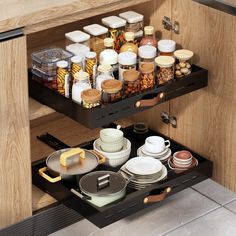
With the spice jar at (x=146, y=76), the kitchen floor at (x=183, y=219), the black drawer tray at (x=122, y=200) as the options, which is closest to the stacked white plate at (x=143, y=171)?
the black drawer tray at (x=122, y=200)

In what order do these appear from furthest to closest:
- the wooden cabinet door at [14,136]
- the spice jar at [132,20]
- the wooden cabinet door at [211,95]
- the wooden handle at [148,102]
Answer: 1. the spice jar at [132,20]
2. the wooden cabinet door at [211,95]
3. the wooden handle at [148,102]
4. the wooden cabinet door at [14,136]

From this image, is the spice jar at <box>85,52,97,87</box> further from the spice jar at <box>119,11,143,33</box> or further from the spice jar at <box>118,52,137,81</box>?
the spice jar at <box>119,11,143,33</box>

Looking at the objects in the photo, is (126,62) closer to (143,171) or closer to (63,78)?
(63,78)

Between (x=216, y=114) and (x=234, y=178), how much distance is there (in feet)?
0.79

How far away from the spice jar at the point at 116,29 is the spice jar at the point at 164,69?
0.18 metres

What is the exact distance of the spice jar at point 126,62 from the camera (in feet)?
9.87

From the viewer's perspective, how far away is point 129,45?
3113 millimetres

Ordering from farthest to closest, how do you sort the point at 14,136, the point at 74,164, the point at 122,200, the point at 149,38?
the point at 149,38 → the point at 74,164 → the point at 122,200 → the point at 14,136

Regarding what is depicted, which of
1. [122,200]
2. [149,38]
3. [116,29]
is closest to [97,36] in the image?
[116,29]

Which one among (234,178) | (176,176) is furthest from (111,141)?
(234,178)

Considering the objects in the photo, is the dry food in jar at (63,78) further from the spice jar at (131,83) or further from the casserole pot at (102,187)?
the casserole pot at (102,187)

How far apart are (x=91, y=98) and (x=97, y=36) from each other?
39cm

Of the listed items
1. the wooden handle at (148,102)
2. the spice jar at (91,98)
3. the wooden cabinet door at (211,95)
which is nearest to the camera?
the spice jar at (91,98)

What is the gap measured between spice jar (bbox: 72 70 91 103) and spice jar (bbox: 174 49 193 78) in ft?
1.13
